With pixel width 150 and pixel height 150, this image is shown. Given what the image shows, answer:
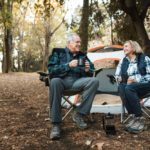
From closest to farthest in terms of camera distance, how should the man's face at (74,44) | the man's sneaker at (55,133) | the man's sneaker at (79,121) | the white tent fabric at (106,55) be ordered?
1. the man's sneaker at (55,133)
2. the man's sneaker at (79,121)
3. the man's face at (74,44)
4. the white tent fabric at (106,55)

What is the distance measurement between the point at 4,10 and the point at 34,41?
107 feet

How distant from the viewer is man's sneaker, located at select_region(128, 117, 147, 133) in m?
5.67

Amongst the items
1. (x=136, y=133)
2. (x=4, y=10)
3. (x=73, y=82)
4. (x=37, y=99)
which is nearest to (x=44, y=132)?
(x=73, y=82)

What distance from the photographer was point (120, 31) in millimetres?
14477

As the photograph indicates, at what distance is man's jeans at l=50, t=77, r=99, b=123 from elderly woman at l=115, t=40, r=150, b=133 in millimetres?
454

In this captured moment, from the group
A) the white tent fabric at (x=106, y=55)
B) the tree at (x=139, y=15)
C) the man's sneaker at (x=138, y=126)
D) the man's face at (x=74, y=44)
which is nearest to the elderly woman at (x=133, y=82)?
the man's sneaker at (x=138, y=126)

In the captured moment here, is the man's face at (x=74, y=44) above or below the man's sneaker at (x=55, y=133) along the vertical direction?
above

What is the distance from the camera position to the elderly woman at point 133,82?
5.76 metres

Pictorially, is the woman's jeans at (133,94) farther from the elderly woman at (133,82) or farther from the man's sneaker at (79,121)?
the man's sneaker at (79,121)

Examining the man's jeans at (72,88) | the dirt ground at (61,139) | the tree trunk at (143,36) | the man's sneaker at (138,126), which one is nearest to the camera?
the dirt ground at (61,139)

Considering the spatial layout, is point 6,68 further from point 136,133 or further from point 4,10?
point 136,133

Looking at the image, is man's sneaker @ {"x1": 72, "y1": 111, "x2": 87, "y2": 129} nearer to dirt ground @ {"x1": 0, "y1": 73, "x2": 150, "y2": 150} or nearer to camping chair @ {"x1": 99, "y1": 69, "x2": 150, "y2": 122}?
dirt ground @ {"x1": 0, "y1": 73, "x2": 150, "y2": 150}

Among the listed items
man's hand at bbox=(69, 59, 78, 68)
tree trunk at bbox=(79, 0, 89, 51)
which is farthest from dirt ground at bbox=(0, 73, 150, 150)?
tree trunk at bbox=(79, 0, 89, 51)

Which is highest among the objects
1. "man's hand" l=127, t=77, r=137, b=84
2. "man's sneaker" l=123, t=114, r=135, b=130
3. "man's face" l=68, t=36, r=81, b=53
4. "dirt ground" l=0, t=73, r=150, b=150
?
"man's face" l=68, t=36, r=81, b=53
